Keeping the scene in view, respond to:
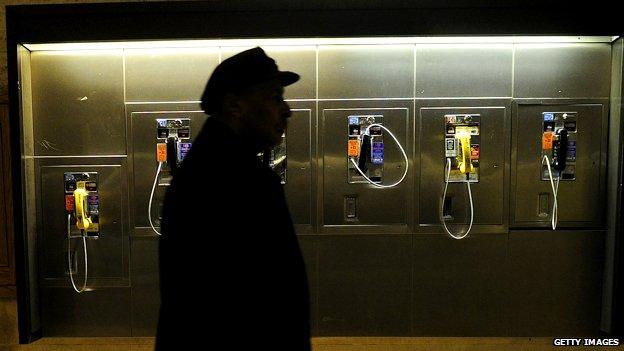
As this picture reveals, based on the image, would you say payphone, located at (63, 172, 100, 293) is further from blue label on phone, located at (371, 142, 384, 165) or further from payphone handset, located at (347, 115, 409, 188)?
blue label on phone, located at (371, 142, 384, 165)

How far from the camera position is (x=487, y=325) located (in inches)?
Result: 184

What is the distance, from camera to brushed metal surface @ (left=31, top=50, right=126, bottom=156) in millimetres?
4629

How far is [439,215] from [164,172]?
2.68 meters

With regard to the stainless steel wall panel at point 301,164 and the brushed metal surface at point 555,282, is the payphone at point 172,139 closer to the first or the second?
the stainless steel wall panel at point 301,164

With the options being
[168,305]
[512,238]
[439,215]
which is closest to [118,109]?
[439,215]

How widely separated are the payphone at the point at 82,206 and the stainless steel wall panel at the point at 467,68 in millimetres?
3340

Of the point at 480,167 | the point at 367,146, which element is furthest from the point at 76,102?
the point at 480,167

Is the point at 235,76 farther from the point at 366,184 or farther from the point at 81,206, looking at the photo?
the point at 81,206

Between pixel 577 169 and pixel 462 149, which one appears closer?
pixel 462 149

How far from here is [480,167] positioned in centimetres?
452

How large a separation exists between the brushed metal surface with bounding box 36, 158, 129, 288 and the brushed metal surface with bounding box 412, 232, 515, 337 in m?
2.90

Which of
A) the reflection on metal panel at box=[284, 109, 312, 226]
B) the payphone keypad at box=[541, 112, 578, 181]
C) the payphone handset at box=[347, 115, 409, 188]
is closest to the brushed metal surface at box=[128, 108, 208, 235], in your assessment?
the reflection on metal panel at box=[284, 109, 312, 226]

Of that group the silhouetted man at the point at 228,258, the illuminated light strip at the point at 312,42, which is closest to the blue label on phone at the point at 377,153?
the illuminated light strip at the point at 312,42

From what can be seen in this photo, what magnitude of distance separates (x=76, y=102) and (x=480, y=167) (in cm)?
396
